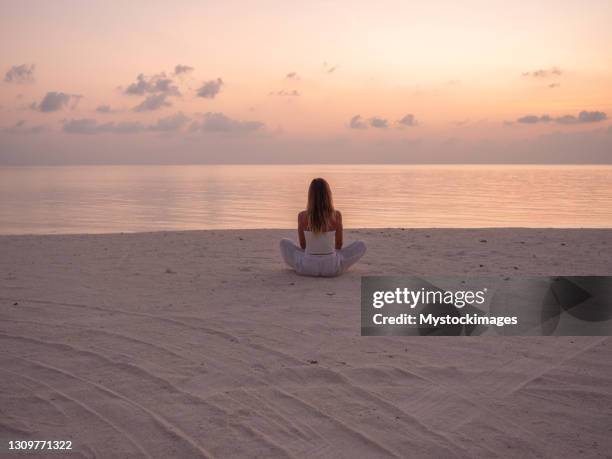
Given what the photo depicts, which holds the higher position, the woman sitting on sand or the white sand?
the woman sitting on sand

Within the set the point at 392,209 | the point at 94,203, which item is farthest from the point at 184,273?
the point at 94,203

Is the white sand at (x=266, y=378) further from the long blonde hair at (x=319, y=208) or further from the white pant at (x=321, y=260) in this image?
the long blonde hair at (x=319, y=208)

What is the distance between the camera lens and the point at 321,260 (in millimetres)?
8703

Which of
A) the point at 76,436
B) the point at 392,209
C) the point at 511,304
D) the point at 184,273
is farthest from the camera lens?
the point at 392,209

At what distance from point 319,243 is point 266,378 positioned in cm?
422

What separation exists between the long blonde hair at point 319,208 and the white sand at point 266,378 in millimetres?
889

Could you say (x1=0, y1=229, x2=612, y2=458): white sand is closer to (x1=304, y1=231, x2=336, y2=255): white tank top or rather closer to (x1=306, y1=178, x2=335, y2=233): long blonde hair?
(x1=304, y1=231, x2=336, y2=255): white tank top

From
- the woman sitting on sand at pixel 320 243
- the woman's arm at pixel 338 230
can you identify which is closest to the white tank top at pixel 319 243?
the woman sitting on sand at pixel 320 243

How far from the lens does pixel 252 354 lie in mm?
5180

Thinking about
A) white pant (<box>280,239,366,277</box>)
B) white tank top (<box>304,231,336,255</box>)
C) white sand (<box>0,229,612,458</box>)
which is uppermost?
white tank top (<box>304,231,336,255</box>)

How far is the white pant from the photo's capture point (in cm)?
873

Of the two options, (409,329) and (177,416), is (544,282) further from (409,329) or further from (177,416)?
(177,416)

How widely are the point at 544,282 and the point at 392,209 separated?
2125 centimetres

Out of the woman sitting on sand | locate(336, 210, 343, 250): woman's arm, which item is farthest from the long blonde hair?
locate(336, 210, 343, 250): woman's arm
